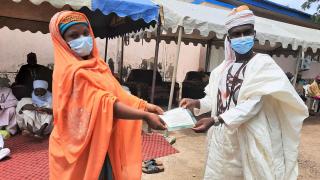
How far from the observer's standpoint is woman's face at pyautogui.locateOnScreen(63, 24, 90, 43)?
184 cm

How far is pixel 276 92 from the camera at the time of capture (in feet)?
6.84

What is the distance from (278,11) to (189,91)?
862 centimetres

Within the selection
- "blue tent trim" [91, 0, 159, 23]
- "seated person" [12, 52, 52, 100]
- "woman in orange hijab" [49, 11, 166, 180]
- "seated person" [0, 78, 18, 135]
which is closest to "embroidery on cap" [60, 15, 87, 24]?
"woman in orange hijab" [49, 11, 166, 180]

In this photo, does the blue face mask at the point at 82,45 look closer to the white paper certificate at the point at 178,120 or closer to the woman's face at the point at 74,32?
the woman's face at the point at 74,32

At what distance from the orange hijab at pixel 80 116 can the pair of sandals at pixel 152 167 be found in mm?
2057

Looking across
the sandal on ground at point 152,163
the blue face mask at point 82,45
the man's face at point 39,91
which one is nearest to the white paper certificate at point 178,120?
the blue face mask at point 82,45

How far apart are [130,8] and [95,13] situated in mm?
2368

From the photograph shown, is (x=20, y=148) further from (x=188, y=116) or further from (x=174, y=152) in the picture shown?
(x=188, y=116)

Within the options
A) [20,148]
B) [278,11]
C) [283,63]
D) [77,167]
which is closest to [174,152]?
[20,148]

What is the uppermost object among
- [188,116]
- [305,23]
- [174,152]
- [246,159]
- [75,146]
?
[305,23]

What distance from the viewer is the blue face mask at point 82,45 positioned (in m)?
1.82

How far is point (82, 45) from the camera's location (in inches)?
72.3

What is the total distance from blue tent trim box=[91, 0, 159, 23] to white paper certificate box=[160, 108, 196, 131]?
2.92m

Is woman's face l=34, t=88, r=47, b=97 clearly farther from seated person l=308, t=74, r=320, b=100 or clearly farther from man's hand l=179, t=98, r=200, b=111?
seated person l=308, t=74, r=320, b=100
